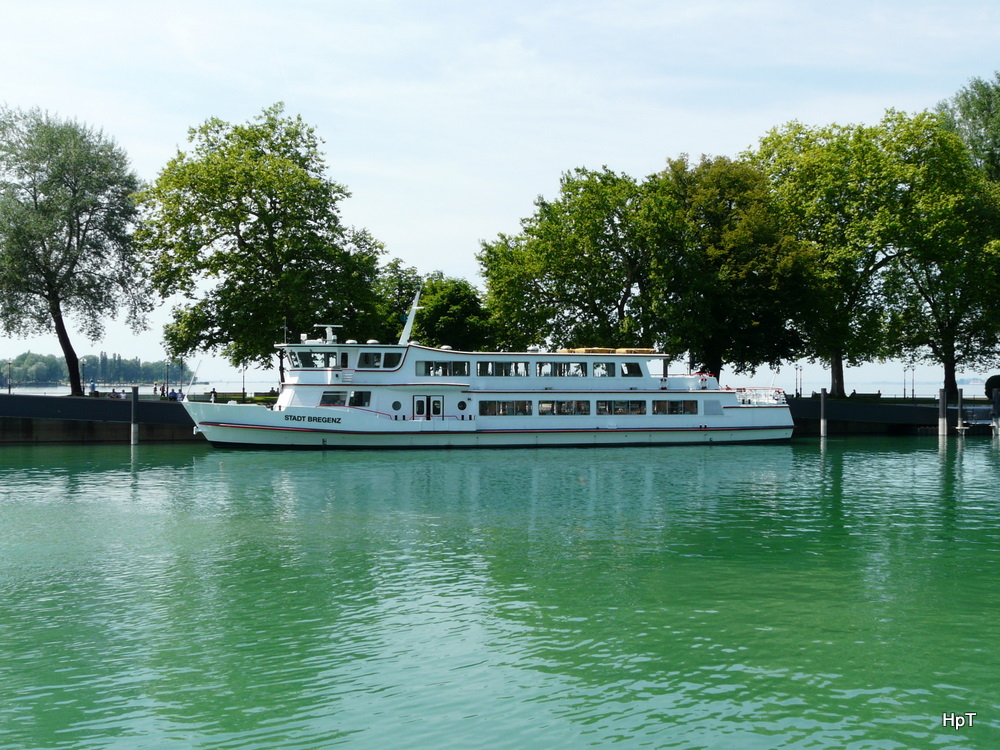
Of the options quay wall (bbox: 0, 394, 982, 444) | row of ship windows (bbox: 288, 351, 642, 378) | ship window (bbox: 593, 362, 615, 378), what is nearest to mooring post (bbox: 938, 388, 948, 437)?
row of ship windows (bbox: 288, 351, 642, 378)

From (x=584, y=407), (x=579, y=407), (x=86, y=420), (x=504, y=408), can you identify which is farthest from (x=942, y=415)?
(x=86, y=420)

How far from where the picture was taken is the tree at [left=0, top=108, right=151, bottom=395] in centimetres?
5356

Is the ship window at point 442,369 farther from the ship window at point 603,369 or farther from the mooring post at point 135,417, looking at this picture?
the mooring post at point 135,417

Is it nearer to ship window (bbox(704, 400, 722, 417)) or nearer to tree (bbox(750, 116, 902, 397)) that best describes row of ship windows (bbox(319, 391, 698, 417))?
ship window (bbox(704, 400, 722, 417))

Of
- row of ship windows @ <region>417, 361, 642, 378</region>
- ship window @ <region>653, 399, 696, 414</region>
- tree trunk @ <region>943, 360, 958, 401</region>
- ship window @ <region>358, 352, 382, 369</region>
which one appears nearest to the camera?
ship window @ <region>358, 352, 382, 369</region>

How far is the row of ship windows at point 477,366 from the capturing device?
4372cm

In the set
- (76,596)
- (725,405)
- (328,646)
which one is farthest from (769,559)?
(725,405)

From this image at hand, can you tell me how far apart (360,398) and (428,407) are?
348 centimetres

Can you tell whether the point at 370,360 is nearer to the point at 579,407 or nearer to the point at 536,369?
the point at 536,369

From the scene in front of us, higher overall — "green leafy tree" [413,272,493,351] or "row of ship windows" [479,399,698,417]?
"green leafy tree" [413,272,493,351]

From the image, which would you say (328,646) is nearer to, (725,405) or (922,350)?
→ (725,405)

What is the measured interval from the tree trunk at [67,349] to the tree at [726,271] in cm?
3582

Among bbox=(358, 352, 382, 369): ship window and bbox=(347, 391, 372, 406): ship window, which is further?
bbox=(358, 352, 382, 369): ship window

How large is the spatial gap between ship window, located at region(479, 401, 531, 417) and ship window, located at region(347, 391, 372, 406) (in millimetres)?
5817
